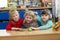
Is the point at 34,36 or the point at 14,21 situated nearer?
the point at 34,36

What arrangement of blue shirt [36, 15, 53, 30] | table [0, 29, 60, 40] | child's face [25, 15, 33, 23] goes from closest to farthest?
table [0, 29, 60, 40], blue shirt [36, 15, 53, 30], child's face [25, 15, 33, 23]

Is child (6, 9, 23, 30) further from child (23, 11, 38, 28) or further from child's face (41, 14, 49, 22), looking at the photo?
child's face (41, 14, 49, 22)

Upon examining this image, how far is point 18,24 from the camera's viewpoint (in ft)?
7.06

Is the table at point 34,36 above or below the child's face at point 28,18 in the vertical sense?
below

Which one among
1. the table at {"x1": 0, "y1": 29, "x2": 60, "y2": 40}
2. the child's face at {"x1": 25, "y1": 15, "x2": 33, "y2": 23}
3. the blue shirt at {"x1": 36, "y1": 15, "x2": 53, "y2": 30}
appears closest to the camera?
the table at {"x1": 0, "y1": 29, "x2": 60, "y2": 40}

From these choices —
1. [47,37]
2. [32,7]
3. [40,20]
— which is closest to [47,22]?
[40,20]

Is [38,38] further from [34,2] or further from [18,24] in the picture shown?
[34,2]

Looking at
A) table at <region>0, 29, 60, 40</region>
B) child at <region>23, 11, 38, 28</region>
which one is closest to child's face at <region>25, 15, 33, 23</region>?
child at <region>23, 11, 38, 28</region>

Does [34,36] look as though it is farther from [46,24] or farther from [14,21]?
[14,21]

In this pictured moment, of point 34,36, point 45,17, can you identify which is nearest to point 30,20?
point 45,17

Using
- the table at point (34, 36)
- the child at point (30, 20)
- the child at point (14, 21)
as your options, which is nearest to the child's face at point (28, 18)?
the child at point (30, 20)

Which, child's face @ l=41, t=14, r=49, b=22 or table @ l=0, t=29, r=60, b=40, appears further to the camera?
child's face @ l=41, t=14, r=49, b=22

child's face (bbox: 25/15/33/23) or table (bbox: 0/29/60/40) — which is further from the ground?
child's face (bbox: 25/15/33/23)

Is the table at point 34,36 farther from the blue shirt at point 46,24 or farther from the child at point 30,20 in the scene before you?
the child at point 30,20
